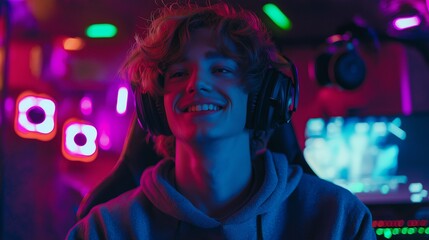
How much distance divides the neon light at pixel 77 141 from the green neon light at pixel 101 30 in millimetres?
474

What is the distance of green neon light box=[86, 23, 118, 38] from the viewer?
2.63m

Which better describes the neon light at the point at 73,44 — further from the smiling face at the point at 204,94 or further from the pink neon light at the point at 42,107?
the smiling face at the point at 204,94

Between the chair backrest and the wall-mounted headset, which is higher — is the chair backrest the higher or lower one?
the lower one

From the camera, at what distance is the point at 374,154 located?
2.05m

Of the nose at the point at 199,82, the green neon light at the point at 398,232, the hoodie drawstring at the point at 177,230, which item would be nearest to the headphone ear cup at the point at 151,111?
the nose at the point at 199,82

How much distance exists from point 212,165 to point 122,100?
68.5 inches

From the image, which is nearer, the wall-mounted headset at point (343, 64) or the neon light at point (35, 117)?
the wall-mounted headset at point (343, 64)

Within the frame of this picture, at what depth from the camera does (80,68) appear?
282 cm

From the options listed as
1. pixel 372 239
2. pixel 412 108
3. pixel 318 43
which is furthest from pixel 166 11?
pixel 412 108

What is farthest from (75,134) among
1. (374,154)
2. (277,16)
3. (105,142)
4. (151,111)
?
(151,111)

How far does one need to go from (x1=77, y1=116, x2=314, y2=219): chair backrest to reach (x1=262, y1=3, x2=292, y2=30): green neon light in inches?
42.1

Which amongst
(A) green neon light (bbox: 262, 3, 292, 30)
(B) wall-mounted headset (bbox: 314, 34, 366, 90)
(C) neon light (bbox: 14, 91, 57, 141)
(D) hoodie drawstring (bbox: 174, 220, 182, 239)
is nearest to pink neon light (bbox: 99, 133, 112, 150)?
(C) neon light (bbox: 14, 91, 57, 141)

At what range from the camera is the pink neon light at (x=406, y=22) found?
2265mm

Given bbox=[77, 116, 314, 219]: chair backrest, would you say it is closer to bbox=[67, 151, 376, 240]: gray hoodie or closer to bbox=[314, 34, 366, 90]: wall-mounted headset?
bbox=[67, 151, 376, 240]: gray hoodie
